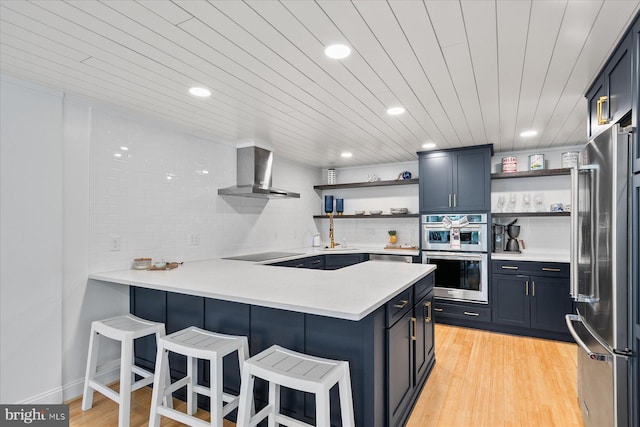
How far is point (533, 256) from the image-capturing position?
405cm

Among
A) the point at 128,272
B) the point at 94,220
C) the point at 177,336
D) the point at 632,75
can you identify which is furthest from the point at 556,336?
the point at 94,220

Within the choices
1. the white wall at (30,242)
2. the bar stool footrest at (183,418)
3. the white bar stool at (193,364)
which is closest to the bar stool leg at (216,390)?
the white bar stool at (193,364)

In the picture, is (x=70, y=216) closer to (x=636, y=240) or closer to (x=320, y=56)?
(x=320, y=56)

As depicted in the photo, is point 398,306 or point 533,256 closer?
point 398,306

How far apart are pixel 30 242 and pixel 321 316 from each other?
2043 mm

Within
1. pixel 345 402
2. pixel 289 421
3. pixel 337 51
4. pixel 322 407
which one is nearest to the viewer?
pixel 322 407

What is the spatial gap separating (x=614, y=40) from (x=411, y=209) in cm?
362

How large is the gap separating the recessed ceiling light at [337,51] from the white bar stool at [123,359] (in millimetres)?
2014

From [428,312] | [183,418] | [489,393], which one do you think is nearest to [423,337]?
[428,312]

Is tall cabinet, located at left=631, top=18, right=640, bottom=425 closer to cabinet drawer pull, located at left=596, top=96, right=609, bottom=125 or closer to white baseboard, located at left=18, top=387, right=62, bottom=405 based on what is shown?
cabinet drawer pull, located at left=596, top=96, right=609, bottom=125

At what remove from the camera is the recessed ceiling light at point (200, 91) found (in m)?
2.34

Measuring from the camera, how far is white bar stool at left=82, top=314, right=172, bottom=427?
2.03 metres

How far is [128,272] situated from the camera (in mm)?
2678

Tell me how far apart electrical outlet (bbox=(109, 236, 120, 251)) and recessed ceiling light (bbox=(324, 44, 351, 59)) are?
2.25m
